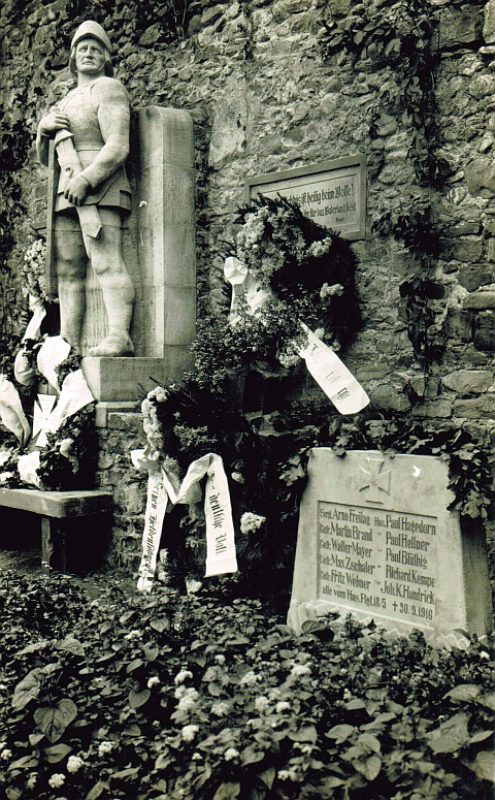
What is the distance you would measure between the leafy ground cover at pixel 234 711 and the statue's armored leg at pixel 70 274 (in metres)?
3.46

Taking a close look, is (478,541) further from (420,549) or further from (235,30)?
(235,30)

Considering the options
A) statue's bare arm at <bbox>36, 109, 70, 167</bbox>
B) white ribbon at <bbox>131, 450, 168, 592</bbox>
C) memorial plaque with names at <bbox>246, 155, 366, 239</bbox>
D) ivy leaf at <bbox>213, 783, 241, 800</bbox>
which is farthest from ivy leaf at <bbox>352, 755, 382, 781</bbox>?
statue's bare arm at <bbox>36, 109, 70, 167</bbox>

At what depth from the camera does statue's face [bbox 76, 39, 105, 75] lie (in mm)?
6941

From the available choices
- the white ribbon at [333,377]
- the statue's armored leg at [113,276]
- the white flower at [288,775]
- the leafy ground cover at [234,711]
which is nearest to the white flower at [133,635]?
the leafy ground cover at [234,711]

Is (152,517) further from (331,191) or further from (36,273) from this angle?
(36,273)

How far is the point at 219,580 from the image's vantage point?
16.3 ft

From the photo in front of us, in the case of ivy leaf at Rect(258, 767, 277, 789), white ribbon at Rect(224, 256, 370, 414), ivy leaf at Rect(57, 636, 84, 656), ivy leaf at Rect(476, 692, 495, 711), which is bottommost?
ivy leaf at Rect(258, 767, 277, 789)

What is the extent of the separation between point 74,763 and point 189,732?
41 centimetres

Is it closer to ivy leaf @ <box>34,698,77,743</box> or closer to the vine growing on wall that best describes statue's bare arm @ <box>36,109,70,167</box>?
the vine growing on wall

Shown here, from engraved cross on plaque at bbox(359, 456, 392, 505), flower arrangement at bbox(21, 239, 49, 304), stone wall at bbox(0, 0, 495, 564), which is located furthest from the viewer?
flower arrangement at bbox(21, 239, 49, 304)

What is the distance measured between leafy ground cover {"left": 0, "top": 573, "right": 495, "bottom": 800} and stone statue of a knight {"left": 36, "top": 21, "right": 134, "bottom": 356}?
326 cm

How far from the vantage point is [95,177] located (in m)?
6.70

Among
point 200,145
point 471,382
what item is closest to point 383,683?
point 471,382

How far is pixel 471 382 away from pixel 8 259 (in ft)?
19.1
